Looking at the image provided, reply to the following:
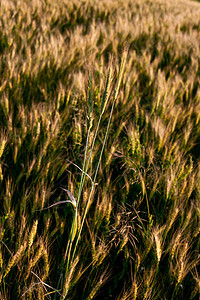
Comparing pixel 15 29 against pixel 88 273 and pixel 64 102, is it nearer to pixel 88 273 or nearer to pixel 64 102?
pixel 64 102

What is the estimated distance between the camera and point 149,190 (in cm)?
100

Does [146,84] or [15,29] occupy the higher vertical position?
[15,29]

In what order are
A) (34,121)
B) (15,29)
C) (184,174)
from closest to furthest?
1. (184,174)
2. (34,121)
3. (15,29)

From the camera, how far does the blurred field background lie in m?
0.70

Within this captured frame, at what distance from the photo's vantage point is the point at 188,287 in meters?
0.81

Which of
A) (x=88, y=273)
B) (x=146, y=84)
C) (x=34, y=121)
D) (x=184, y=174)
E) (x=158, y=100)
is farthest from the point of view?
(x=146, y=84)

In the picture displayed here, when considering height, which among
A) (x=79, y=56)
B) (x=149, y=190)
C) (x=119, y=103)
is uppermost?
(x=79, y=56)

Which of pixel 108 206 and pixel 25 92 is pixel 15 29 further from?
pixel 108 206

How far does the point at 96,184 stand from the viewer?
68 cm

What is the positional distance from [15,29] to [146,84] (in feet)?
4.29

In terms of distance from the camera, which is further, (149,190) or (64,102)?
(64,102)

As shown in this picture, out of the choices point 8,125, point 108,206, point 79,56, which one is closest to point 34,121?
point 8,125

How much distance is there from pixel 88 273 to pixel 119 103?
976 millimetres

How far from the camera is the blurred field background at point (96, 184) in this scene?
0.70 meters
